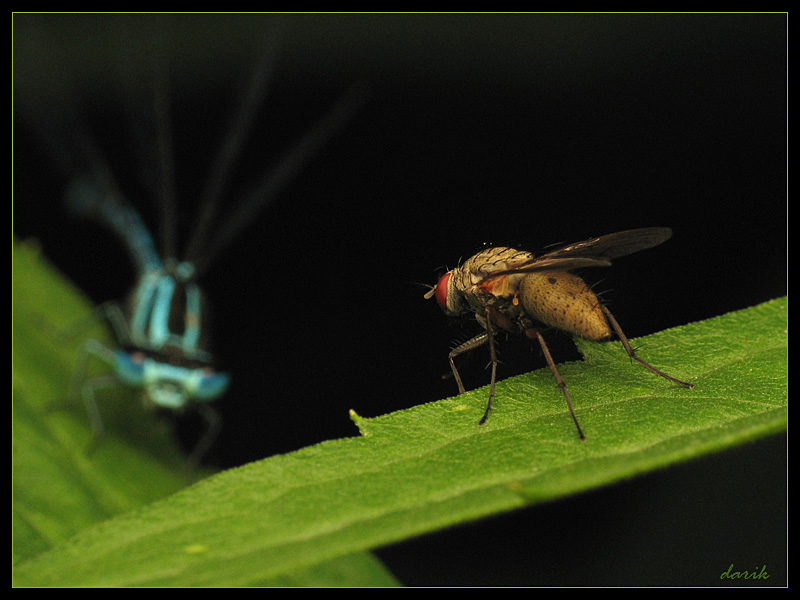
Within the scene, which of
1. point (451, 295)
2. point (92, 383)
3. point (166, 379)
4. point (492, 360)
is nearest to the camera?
point (492, 360)

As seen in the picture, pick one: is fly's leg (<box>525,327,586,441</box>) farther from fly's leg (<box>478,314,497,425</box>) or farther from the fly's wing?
the fly's wing

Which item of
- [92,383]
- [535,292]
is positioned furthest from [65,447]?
[535,292]

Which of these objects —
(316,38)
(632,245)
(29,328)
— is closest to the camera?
(632,245)

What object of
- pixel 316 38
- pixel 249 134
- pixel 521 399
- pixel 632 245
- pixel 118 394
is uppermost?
pixel 316 38

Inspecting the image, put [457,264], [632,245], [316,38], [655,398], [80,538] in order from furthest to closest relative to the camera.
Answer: [316,38] < [457,264] < [632,245] < [655,398] < [80,538]

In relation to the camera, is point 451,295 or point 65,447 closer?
point 65,447

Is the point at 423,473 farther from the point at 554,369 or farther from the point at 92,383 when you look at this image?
the point at 92,383

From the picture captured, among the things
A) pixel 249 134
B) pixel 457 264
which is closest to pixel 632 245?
pixel 457 264

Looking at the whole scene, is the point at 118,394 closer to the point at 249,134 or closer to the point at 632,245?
the point at 249,134

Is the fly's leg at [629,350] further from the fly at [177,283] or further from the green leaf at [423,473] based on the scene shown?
the fly at [177,283]
